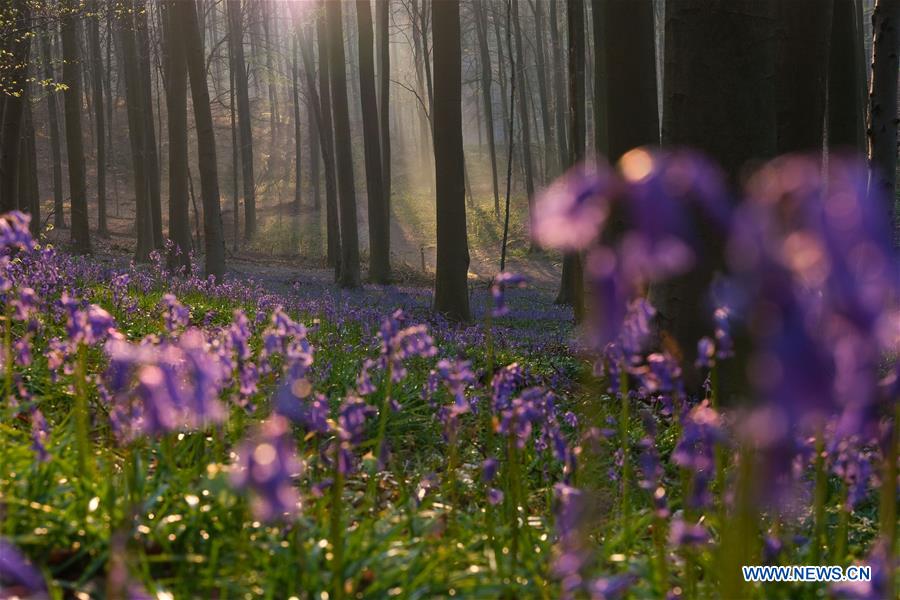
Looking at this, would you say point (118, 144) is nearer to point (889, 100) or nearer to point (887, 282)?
point (889, 100)

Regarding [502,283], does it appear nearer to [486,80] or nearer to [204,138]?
[204,138]

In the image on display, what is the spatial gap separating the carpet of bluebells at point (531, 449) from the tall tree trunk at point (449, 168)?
762 cm

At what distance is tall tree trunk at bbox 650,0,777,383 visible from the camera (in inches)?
248

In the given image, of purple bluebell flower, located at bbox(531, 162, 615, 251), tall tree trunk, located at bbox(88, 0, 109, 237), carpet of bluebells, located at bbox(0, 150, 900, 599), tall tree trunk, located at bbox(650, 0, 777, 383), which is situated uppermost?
tall tree trunk, located at bbox(88, 0, 109, 237)

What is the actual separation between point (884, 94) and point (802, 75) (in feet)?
3.13

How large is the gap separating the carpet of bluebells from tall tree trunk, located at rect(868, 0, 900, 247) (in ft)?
12.9

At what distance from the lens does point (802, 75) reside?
8023mm

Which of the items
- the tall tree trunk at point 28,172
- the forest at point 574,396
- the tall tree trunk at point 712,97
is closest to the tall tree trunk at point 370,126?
the forest at point 574,396

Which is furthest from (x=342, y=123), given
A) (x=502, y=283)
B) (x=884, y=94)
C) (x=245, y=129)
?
(x=245, y=129)

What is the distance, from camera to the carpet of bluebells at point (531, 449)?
108 cm

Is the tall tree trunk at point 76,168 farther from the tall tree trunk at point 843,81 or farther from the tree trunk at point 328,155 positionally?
the tall tree trunk at point 843,81

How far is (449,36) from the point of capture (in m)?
13.3

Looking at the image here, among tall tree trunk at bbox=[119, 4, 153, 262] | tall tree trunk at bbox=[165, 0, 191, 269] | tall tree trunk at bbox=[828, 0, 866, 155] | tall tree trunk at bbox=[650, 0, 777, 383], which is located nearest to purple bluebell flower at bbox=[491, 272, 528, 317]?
tall tree trunk at bbox=[650, 0, 777, 383]

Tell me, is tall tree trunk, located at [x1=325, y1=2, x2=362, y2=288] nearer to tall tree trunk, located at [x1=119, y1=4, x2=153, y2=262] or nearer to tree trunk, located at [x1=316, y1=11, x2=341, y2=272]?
tree trunk, located at [x1=316, y1=11, x2=341, y2=272]
